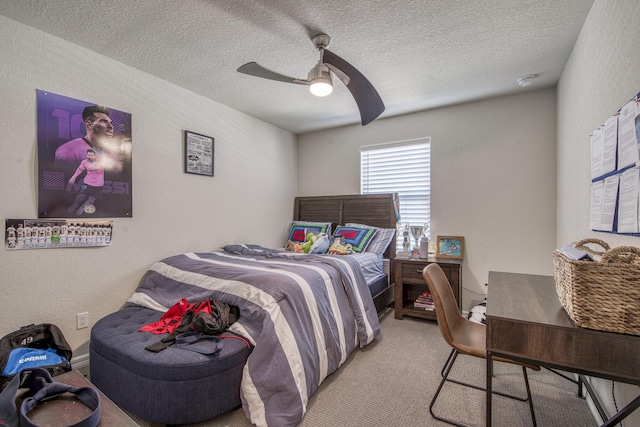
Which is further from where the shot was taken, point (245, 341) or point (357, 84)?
point (357, 84)

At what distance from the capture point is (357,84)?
2074 mm

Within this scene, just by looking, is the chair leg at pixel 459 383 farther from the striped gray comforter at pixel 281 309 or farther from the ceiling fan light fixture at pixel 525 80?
the ceiling fan light fixture at pixel 525 80

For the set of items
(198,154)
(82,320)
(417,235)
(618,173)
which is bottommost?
(82,320)

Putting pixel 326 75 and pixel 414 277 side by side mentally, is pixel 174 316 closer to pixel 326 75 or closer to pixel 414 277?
pixel 326 75

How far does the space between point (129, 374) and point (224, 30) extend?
85.7 inches

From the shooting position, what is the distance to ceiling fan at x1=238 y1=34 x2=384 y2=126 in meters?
1.94

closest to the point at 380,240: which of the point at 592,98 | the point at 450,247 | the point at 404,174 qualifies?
the point at 450,247

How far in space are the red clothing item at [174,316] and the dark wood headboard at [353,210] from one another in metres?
2.32

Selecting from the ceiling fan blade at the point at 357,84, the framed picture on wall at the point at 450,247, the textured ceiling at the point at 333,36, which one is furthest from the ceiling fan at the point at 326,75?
the framed picture on wall at the point at 450,247

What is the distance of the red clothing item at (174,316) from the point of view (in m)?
1.81

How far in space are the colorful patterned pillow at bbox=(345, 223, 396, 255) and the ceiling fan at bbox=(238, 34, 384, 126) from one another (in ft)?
5.75

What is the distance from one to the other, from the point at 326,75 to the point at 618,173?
1.65 meters

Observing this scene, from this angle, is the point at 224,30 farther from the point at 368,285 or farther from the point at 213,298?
the point at 368,285

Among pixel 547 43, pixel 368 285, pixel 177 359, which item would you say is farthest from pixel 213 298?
pixel 547 43
